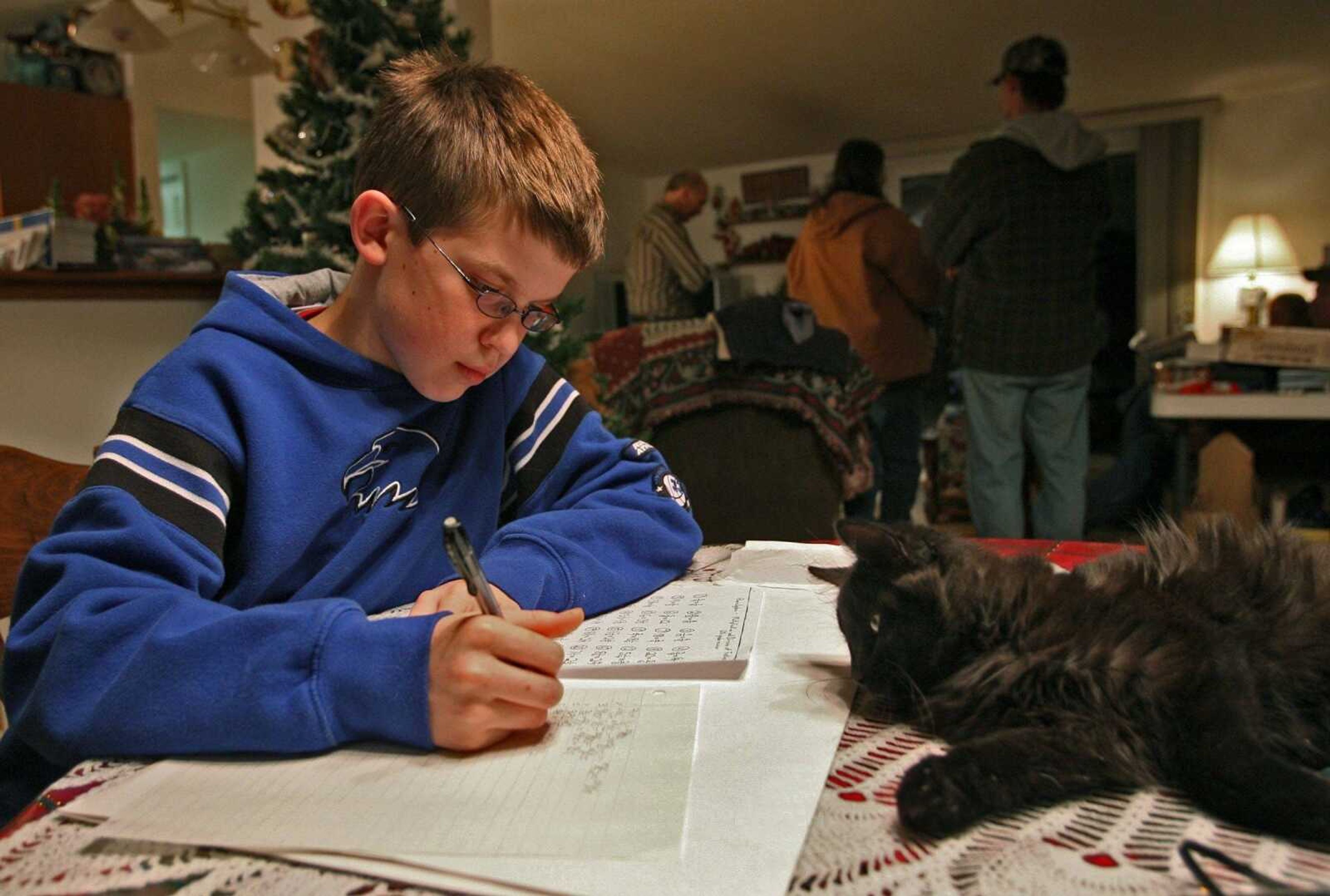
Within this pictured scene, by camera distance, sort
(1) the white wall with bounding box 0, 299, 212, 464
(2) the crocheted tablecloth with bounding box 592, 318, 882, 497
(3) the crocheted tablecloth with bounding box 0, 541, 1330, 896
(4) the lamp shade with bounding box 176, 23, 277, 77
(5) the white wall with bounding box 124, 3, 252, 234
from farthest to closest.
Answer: (5) the white wall with bounding box 124, 3, 252, 234 → (4) the lamp shade with bounding box 176, 23, 277, 77 → (1) the white wall with bounding box 0, 299, 212, 464 → (2) the crocheted tablecloth with bounding box 592, 318, 882, 497 → (3) the crocheted tablecloth with bounding box 0, 541, 1330, 896

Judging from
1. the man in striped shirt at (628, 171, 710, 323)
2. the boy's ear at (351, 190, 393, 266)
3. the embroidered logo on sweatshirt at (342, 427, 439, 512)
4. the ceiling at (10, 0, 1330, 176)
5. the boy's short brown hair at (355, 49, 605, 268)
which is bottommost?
the embroidered logo on sweatshirt at (342, 427, 439, 512)

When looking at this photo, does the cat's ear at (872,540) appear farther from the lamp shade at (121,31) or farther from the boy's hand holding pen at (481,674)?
the lamp shade at (121,31)

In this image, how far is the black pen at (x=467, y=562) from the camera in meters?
0.60

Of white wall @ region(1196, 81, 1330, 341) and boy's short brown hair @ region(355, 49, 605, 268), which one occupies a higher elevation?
white wall @ region(1196, 81, 1330, 341)

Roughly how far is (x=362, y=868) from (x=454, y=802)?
72 millimetres

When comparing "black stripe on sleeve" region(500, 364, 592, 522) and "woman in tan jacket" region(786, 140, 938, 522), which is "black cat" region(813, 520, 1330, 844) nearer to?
"black stripe on sleeve" region(500, 364, 592, 522)

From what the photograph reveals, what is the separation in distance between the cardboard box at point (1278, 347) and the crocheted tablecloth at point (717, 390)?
1.69 metres

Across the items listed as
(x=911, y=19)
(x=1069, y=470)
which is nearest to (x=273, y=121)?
(x=911, y=19)

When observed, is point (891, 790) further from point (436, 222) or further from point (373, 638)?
point (436, 222)

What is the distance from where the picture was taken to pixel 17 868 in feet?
1.54

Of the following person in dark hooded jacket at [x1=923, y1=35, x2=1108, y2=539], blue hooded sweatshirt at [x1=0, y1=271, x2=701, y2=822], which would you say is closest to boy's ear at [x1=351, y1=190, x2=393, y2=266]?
blue hooded sweatshirt at [x1=0, y1=271, x2=701, y2=822]

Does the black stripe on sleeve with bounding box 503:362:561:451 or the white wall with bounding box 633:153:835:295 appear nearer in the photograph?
the black stripe on sleeve with bounding box 503:362:561:451

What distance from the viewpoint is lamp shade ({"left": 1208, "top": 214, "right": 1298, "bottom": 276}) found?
18.8ft

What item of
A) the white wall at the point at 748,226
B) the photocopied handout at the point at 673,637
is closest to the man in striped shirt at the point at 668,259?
the photocopied handout at the point at 673,637
